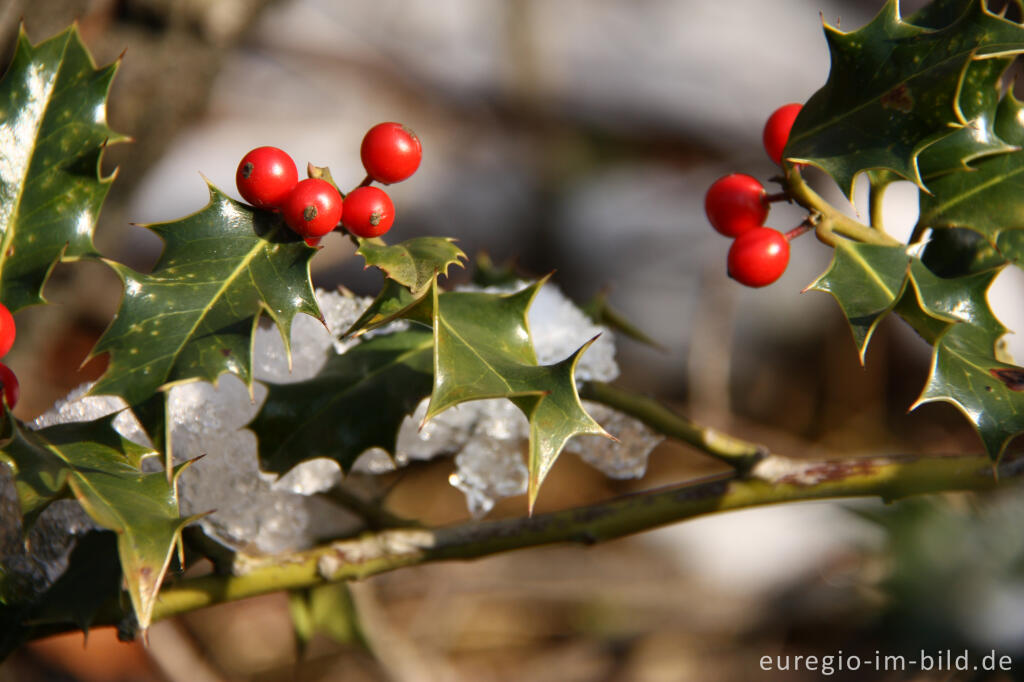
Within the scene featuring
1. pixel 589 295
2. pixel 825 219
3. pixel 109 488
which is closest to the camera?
pixel 109 488

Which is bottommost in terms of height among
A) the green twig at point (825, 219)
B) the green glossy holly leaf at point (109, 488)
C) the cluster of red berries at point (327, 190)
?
the green glossy holly leaf at point (109, 488)

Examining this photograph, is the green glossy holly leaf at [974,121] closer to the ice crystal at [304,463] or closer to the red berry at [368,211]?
the ice crystal at [304,463]

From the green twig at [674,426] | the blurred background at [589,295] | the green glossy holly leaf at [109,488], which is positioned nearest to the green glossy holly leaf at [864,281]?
the green twig at [674,426]

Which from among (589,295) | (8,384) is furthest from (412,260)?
(589,295)

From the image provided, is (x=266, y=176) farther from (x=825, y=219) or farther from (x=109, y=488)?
(x=825, y=219)

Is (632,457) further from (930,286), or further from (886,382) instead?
(886,382)

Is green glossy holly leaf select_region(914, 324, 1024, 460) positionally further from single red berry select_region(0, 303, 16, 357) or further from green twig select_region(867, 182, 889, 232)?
single red berry select_region(0, 303, 16, 357)

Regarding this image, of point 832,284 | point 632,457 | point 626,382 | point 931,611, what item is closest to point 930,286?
point 832,284
